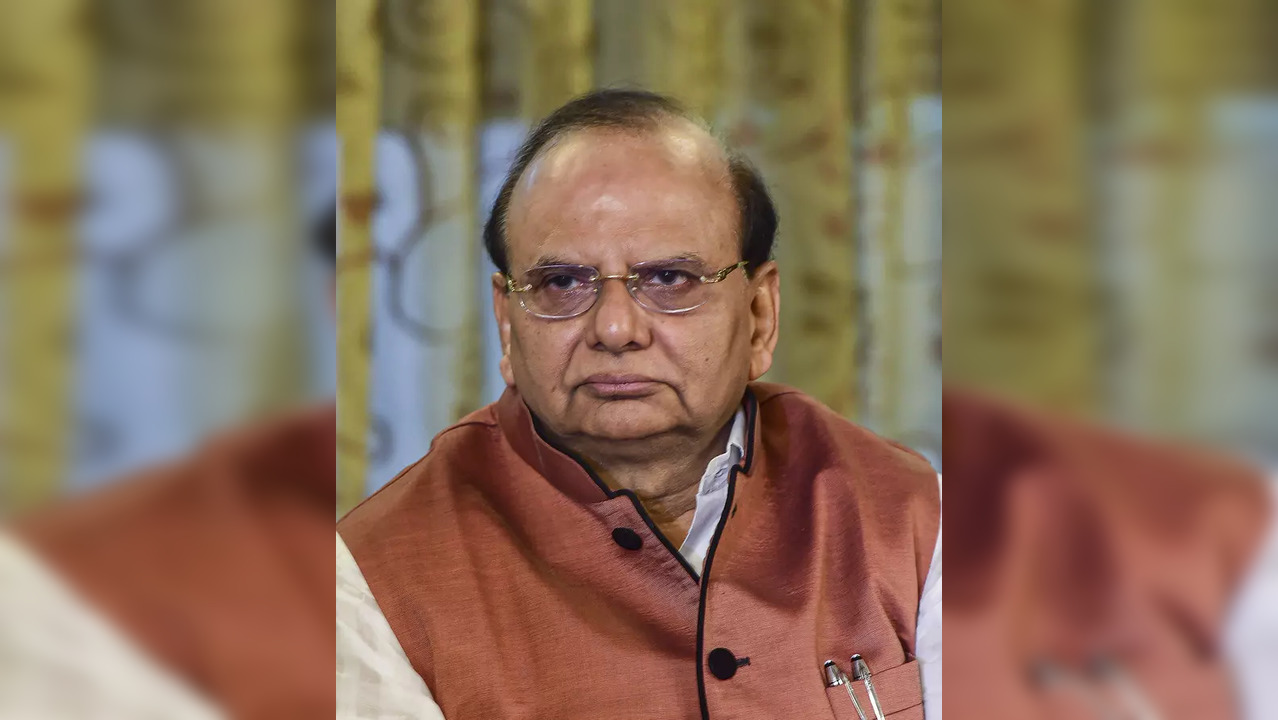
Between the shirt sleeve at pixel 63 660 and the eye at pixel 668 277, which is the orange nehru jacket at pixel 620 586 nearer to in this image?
the eye at pixel 668 277

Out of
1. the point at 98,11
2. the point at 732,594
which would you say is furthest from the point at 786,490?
the point at 98,11

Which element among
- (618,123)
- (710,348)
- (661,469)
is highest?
(618,123)

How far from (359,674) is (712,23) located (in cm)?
79

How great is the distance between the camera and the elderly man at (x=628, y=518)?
101 cm

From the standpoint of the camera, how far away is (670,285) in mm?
1035

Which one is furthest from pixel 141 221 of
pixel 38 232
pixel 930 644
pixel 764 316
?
pixel 930 644

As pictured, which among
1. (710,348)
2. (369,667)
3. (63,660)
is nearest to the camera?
(63,660)

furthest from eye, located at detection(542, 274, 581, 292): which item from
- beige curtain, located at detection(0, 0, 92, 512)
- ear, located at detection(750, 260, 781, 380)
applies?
beige curtain, located at detection(0, 0, 92, 512)

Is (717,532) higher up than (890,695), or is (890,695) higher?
(717,532)

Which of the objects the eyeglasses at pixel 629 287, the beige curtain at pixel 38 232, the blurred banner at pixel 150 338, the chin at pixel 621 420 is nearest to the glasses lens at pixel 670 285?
the eyeglasses at pixel 629 287

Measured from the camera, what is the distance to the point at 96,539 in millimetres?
741

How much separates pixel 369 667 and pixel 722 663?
1.15 feet

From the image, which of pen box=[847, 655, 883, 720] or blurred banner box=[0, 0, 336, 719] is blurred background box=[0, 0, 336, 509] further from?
pen box=[847, 655, 883, 720]

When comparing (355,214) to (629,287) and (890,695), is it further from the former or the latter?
(890,695)
